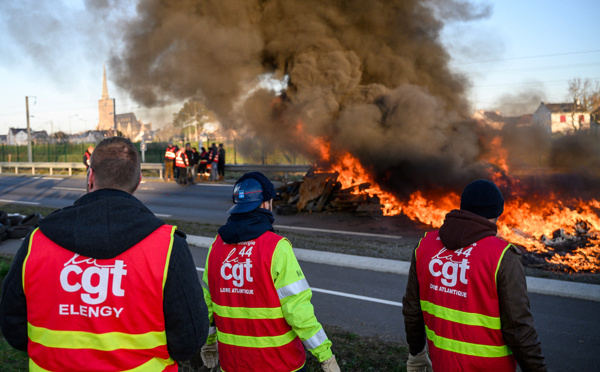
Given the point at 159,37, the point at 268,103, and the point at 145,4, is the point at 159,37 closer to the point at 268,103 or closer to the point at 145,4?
the point at 145,4

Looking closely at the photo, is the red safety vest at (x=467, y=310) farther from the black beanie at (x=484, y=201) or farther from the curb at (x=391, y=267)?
the curb at (x=391, y=267)

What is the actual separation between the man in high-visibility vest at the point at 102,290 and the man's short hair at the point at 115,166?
64 mm

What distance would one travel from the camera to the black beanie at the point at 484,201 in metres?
2.59

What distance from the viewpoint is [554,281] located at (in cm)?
668

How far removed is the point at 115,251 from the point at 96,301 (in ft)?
0.77

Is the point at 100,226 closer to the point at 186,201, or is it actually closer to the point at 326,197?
the point at 326,197

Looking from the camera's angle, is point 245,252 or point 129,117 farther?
point 129,117

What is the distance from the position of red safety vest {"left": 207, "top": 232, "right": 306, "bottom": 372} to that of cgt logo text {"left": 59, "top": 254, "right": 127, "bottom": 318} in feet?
2.84

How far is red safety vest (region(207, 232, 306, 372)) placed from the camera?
256 cm

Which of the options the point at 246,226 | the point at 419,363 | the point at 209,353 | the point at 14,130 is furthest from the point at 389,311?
the point at 14,130

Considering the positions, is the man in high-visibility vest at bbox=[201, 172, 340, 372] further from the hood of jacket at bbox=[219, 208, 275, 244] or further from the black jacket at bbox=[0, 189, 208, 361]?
the black jacket at bbox=[0, 189, 208, 361]

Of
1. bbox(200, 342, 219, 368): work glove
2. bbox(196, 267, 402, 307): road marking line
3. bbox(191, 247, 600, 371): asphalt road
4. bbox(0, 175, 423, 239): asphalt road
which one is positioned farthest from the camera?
bbox(0, 175, 423, 239): asphalt road

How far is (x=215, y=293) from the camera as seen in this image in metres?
2.76

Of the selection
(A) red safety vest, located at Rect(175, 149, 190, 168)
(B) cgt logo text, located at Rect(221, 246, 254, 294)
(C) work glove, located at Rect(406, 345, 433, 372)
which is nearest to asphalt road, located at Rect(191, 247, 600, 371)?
(C) work glove, located at Rect(406, 345, 433, 372)
